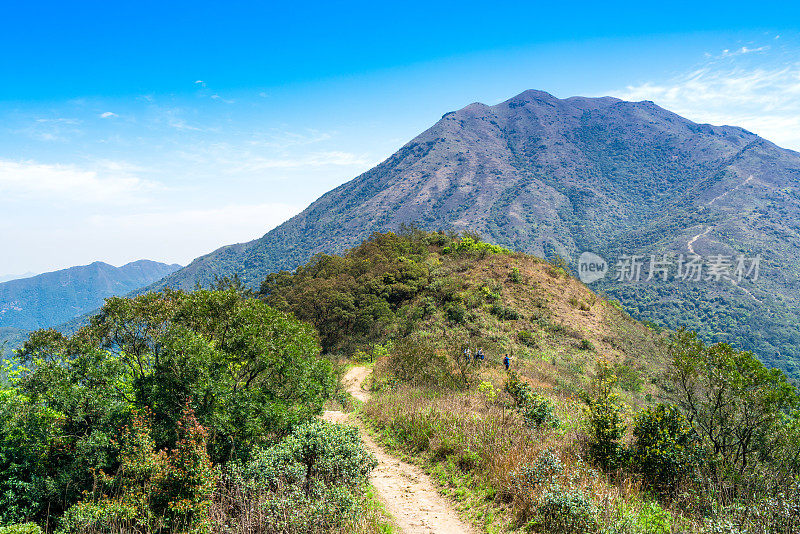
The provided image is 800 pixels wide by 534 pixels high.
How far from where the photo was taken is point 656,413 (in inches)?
278

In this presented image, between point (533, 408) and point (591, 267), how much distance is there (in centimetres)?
12644

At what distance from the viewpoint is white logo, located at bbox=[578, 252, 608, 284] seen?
374 feet

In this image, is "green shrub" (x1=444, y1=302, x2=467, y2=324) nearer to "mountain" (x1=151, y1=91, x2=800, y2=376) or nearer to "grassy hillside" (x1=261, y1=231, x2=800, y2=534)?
"grassy hillside" (x1=261, y1=231, x2=800, y2=534)

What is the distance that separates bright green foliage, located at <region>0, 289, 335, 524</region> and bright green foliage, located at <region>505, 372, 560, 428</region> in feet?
17.0

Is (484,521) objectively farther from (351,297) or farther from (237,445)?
(351,297)

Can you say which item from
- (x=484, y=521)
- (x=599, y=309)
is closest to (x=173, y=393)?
(x=484, y=521)

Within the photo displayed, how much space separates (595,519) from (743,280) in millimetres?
130867

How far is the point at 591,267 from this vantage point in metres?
122

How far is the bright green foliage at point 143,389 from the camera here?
7.41 meters

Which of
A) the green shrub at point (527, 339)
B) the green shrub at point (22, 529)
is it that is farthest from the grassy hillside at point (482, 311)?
the green shrub at point (22, 529)

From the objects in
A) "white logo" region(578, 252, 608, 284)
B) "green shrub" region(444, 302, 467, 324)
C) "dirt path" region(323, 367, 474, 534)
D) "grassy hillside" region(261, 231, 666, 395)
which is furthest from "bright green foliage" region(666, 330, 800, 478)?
"white logo" region(578, 252, 608, 284)

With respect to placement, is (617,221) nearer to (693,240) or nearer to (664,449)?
(693,240)

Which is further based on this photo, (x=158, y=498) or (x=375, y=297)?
(x=375, y=297)

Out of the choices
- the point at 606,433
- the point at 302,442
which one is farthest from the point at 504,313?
the point at 302,442
